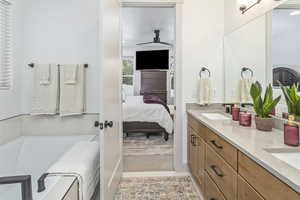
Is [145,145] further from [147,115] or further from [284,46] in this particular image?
[284,46]

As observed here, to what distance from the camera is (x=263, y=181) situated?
108cm

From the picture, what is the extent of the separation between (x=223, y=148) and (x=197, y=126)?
2.67ft

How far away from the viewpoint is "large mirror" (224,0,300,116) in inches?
68.7

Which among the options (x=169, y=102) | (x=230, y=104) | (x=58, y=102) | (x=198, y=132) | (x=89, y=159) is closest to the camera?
(x=89, y=159)

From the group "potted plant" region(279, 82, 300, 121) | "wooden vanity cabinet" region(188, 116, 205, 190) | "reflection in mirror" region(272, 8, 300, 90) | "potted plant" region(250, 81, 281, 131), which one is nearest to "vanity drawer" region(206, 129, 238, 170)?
"wooden vanity cabinet" region(188, 116, 205, 190)

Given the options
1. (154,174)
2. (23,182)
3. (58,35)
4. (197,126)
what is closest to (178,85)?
(197,126)

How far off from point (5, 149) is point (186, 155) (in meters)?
2.11

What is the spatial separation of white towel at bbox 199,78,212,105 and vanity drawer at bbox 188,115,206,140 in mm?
317

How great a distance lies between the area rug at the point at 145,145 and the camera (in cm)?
386

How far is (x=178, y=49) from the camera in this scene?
117 inches

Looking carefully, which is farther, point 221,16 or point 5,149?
point 221,16

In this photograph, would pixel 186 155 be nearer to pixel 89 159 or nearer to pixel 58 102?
pixel 89 159

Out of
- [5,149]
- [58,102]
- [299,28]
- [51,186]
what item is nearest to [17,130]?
Result: [5,149]

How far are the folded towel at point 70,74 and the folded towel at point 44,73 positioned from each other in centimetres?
19
